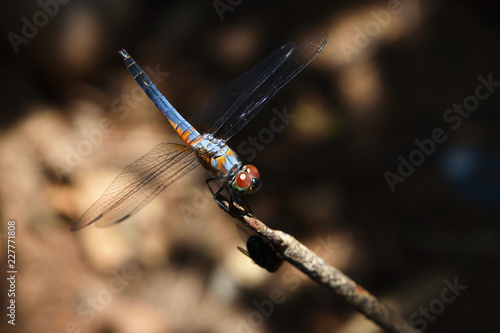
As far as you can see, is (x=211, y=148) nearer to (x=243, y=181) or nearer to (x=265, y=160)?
(x=243, y=181)

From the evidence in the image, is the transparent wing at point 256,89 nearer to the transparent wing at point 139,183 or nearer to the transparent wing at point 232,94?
the transparent wing at point 232,94

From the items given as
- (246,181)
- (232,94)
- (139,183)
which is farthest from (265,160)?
(139,183)

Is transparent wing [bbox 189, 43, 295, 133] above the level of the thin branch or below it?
above

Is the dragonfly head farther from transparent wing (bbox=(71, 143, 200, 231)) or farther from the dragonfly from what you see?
transparent wing (bbox=(71, 143, 200, 231))

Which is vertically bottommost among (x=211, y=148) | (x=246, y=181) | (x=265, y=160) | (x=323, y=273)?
(x=323, y=273)

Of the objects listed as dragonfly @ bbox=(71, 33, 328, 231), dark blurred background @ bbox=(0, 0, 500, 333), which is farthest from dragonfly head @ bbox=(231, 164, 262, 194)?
dark blurred background @ bbox=(0, 0, 500, 333)

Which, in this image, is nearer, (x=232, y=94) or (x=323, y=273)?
(x=323, y=273)
